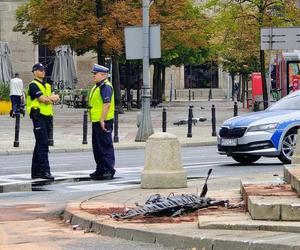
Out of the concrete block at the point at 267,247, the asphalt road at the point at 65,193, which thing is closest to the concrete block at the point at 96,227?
the asphalt road at the point at 65,193

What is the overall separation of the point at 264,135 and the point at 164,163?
16.0 feet

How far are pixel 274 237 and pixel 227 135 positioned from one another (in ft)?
34.5

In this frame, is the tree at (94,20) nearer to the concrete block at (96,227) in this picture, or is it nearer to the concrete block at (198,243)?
the concrete block at (96,227)

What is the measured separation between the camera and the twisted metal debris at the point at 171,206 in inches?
445

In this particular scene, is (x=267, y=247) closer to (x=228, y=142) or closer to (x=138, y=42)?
(x=228, y=142)

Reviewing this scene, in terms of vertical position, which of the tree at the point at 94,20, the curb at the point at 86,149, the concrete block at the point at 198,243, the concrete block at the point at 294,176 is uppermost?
the tree at the point at 94,20

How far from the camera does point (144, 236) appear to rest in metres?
10.2

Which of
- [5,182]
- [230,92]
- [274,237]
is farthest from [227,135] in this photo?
[230,92]

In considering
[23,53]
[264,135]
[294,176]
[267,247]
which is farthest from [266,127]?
[23,53]

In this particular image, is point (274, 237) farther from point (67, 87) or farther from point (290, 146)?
point (67, 87)

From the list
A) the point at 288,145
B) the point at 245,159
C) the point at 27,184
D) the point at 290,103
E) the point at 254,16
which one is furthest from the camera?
the point at 254,16

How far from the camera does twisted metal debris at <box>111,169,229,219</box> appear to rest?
1130 centimetres

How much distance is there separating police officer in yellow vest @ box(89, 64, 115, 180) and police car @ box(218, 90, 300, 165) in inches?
130

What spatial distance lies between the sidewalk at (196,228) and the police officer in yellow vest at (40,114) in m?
4.31
